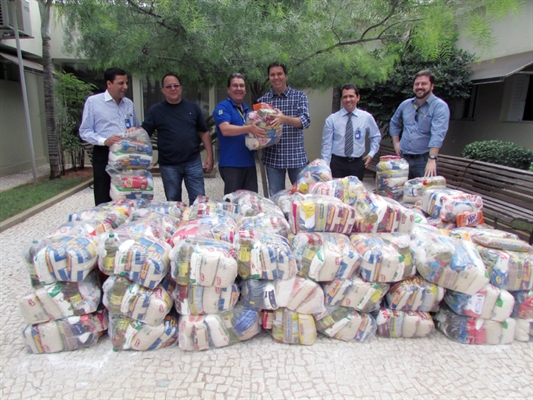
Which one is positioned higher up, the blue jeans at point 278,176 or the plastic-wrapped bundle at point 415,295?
the blue jeans at point 278,176

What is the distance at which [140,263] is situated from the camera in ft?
6.81

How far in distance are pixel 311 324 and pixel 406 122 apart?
266 centimetres

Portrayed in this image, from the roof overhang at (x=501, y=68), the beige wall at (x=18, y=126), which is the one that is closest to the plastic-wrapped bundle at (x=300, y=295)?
the roof overhang at (x=501, y=68)

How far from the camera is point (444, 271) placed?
2.24 metres

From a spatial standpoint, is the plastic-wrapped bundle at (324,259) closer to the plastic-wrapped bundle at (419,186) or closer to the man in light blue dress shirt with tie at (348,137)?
the plastic-wrapped bundle at (419,186)

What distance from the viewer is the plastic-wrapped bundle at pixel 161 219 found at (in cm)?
253

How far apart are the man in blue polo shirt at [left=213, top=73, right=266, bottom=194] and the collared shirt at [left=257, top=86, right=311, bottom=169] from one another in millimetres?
234

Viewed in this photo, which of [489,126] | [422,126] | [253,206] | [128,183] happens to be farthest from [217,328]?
[489,126]

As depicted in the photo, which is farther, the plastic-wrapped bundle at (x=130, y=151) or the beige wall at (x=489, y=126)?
the beige wall at (x=489, y=126)

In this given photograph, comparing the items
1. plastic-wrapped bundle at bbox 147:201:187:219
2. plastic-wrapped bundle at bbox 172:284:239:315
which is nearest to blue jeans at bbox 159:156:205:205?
plastic-wrapped bundle at bbox 147:201:187:219

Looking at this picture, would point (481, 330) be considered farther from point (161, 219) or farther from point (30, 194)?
point (30, 194)

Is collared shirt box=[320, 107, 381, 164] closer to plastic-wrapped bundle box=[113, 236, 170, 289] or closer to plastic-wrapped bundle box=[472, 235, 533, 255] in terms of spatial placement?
plastic-wrapped bundle box=[472, 235, 533, 255]

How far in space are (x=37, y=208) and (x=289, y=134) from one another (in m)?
4.10

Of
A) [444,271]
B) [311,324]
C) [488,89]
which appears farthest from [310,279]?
[488,89]
